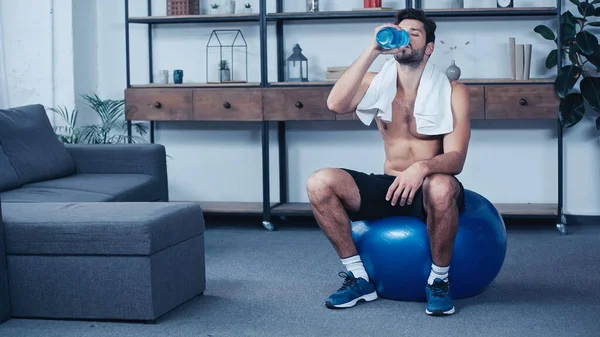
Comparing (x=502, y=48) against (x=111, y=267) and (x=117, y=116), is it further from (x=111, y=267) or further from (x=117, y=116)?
(x=111, y=267)

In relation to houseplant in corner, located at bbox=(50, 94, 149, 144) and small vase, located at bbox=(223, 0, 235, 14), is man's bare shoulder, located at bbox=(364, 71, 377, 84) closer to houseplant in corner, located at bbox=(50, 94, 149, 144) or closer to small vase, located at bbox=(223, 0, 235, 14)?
small vase, located at bbox=(223, 0, 235, 14)

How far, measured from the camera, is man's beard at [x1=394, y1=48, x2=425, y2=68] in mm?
3434

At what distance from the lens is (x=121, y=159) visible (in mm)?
4867

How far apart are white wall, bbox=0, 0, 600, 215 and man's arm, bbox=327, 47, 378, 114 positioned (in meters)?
2.01

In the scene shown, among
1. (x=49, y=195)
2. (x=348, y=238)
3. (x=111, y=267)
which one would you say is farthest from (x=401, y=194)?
(x=49, y=195)

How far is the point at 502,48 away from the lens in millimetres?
5336

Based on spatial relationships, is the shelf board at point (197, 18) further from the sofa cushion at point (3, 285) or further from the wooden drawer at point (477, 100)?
the sofa cushion at point (3, 285)

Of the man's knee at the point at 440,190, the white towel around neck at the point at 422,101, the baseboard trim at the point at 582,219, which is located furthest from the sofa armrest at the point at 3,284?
the baseboard trim at the point at 582,219

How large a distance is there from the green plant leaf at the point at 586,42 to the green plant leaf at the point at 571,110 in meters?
0.27

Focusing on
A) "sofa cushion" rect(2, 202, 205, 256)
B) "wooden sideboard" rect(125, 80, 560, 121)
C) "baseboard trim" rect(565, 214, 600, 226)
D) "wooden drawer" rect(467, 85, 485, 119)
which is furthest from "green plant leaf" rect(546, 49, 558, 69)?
"sofa cushion" rect(2, 202, 205, 256)

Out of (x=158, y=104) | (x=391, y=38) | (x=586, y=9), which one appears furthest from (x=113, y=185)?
(x=586, y=9)

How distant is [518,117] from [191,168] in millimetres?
2100

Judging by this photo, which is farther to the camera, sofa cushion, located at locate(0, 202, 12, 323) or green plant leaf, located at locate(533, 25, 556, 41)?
green plant leaf, located at locate(533, 25, 556, 41)

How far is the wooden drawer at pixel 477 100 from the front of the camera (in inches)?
193
